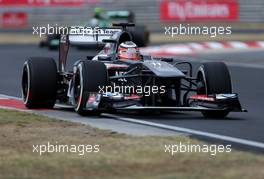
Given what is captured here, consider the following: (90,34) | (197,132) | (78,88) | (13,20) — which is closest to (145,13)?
(13,20)

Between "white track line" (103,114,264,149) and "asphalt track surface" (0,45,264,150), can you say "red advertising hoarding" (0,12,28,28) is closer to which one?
"asphalt track surface" (0,45,264,150)

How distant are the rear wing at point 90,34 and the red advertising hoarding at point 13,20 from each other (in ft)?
109

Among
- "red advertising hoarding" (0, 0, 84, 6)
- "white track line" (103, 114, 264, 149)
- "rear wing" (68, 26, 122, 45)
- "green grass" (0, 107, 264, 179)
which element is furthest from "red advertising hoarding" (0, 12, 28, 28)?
"green grass" (0, 107, 264, 179)

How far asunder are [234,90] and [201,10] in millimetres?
27545

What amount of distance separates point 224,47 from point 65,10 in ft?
56.9

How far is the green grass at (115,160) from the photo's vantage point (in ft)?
27.2

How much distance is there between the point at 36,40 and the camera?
45.0 metres

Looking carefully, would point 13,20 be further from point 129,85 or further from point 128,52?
point 129,85

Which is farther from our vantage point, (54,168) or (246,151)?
(246,151)

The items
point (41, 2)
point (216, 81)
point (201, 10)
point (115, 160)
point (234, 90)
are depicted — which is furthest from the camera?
point (41, 2)

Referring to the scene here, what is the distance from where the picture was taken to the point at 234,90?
18812 millimetres

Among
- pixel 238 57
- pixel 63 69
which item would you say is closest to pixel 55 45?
pixel 238 57

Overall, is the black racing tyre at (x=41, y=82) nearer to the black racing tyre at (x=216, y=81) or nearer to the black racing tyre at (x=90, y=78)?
the black racing tyre at (x=90, y=78)

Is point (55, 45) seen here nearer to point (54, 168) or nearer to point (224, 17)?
point (224, 17)
